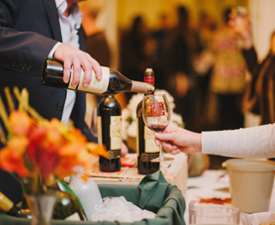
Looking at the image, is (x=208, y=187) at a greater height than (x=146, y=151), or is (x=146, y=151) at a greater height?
(x=146, y=151)

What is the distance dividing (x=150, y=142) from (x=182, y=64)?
17.7 ft

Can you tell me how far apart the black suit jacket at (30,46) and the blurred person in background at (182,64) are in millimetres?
5325

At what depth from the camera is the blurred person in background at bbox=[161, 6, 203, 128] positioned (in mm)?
6848

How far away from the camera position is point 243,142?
1563 mm

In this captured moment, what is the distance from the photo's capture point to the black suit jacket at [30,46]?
1308 millimetres

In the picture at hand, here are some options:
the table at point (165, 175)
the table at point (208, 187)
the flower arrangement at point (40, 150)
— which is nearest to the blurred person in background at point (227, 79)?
the table at point (208, 187)

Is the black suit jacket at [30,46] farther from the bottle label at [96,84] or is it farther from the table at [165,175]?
the table at [165,175]

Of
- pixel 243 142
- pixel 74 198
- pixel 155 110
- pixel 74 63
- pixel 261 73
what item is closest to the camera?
pixel 74 198

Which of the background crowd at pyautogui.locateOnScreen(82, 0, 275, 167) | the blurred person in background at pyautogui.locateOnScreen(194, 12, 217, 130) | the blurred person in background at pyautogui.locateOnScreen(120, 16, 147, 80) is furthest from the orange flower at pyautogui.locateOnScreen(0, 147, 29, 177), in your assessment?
the blurred person in background at pyautogui.locateOnScreen(194, 12, 217, 130)

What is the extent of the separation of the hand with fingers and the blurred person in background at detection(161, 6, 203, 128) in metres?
5.27

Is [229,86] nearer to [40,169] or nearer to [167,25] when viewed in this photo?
[167,25]

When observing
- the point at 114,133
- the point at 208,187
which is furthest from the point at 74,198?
the point at 208,187

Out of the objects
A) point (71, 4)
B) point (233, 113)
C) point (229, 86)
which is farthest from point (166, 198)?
point (233, 113)

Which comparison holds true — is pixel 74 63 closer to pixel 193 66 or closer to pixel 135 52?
pixel 135 52
